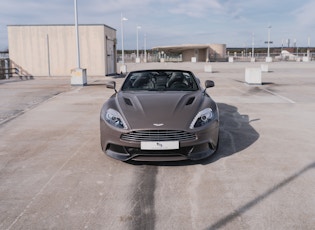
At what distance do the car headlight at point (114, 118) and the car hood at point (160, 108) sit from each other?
0.25 ft

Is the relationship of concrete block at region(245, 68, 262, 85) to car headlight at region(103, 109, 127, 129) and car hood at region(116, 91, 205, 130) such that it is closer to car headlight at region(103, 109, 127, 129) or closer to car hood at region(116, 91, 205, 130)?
car hood at region(116, 91, 205, 130)

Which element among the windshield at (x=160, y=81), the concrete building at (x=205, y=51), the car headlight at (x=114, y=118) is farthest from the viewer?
the concrete building at (x=205, y=51)

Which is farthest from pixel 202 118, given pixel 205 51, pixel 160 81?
pixel 205 51

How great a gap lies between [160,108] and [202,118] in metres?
0.62

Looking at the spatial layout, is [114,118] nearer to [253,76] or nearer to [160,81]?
[160,81]

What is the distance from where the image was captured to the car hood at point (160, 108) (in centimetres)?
452

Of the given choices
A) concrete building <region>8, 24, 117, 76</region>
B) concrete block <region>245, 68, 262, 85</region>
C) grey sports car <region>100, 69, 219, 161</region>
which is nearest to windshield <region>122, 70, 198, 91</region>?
grey sports car <region>100, 69, 219, 161</region>

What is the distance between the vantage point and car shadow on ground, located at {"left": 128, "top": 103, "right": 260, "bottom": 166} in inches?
198

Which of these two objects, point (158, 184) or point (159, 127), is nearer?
point (158, 184)

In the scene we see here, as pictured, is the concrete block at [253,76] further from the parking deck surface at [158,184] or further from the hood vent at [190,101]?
the hood vent at [190,101]

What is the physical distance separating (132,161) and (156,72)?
7.66 ft

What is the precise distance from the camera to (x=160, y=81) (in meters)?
6.33

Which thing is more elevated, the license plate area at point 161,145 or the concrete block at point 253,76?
the concrete block at point 253,76

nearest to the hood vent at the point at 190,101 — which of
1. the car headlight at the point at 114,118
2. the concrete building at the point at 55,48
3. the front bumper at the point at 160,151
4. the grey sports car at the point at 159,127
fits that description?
the grey sports car at the point at 159,127
